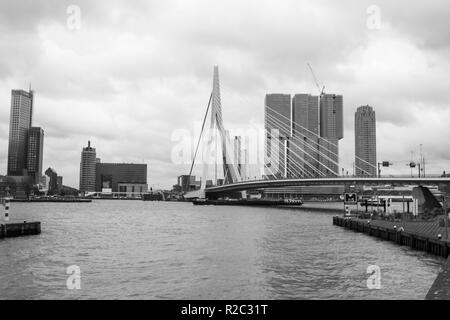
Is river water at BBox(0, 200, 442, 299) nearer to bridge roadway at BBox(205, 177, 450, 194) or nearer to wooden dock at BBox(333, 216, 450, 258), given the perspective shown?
wooden dock at BBox(333, 216, 450, 258)

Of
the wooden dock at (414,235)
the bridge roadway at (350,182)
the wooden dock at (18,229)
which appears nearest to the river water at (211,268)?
the wooden dock at (414,235)

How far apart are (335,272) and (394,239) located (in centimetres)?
1627

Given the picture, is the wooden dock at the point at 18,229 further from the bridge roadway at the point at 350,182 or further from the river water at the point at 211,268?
the bridge roadway at the point at 350,182

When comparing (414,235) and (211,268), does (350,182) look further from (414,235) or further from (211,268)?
(211,268)

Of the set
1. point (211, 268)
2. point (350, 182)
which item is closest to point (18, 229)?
point (211, 268)

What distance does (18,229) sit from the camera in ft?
133

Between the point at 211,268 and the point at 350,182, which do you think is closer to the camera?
the point at 211,268

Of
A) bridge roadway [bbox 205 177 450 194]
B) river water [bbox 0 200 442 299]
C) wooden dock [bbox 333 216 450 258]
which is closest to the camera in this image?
river water [bbox 0 200 442 299]

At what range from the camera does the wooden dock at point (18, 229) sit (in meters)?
38.8

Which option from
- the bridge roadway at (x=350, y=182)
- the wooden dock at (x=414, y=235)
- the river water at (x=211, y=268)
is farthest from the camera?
the bridge roadway at (x=350, y=182)

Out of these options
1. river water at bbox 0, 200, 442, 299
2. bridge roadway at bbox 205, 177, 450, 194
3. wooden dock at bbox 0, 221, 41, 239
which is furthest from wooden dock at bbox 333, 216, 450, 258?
bridge roadway at bbox 205, 177, 450, 194

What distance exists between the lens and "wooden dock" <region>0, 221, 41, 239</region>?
38844 mm
